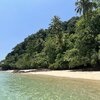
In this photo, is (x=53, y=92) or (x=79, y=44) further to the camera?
(x=79, y=44)

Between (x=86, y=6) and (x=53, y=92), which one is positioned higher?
(x=86, y=6)

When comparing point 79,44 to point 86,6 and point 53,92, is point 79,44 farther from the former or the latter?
point 53,92

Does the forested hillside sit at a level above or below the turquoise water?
above

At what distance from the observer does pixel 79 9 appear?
53.4m

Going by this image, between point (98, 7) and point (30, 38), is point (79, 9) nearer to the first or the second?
point (98, 7)

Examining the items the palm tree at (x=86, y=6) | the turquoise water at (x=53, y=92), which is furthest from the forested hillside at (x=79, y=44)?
the turquoise water at (x=53, y=92)

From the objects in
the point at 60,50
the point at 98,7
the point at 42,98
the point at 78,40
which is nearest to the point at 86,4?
the point at 98,7

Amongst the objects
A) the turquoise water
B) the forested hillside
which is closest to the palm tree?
the forested hillside

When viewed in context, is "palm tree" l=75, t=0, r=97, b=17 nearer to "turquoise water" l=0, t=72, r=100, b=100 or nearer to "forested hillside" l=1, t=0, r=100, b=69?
"forested hillside" l=1, t=0, r=100, b=69

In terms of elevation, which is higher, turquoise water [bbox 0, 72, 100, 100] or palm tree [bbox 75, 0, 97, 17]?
palm tree [bbox 75, 0, 97, 17]

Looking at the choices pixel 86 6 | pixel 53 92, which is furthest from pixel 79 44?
pixel 53 92

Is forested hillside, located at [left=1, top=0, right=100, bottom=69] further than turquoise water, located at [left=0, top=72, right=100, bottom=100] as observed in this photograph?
Yes

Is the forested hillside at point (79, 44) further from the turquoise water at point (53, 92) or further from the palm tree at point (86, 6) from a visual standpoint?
the turquoise water at point (53, 92)

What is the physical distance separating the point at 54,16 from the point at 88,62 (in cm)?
2518
